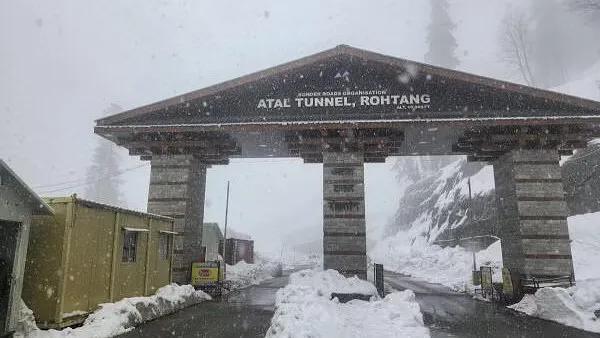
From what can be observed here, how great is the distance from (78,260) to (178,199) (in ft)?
22.3

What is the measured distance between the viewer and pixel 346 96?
16.3 metres

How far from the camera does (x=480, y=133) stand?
16.3 meters

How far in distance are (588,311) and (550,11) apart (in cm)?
7131

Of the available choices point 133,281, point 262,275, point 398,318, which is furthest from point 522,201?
point 262,275

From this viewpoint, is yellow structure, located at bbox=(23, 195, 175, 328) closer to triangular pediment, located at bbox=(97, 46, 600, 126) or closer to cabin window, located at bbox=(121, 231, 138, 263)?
cabin window, located at bbox=(121, 231, 138, 263)

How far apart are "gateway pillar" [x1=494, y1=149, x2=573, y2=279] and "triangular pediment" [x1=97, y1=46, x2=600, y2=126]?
1968 mm

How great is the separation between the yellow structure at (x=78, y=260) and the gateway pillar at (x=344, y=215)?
670cm

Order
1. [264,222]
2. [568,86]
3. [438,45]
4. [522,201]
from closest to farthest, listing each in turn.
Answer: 1. [522,201]
2. [568,86]
3. [438,45]
4. [264,222]

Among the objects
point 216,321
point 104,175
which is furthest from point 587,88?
point 104,175

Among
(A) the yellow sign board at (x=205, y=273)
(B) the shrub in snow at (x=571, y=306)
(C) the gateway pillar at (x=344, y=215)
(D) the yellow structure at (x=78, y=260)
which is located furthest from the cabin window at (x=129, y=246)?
(B) the shrub in snow at (x=571, y=306)

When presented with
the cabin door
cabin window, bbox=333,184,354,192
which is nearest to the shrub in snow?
cabin window, bbox=333,184,354,192

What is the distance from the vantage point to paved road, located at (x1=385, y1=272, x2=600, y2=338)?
9727 mm

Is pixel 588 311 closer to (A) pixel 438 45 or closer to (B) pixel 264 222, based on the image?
(A) pixel 438 45

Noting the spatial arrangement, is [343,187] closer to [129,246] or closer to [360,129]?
[360,129]
